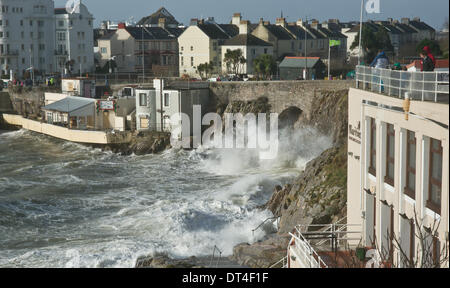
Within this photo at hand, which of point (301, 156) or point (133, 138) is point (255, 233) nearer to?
point (301, 156)

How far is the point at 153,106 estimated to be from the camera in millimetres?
49094

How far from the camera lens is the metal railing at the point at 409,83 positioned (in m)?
11.6

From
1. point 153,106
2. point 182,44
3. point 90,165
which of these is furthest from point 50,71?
point 90,165

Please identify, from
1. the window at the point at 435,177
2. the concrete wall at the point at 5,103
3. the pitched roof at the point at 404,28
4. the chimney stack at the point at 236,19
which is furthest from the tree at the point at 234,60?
the window at the point at 435,177

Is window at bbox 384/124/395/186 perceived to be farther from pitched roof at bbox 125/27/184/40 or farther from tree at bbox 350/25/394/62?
pitched roof at bbox 125/27/184/40

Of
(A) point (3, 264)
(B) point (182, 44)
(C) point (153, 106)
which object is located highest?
(B) point (182, 44)

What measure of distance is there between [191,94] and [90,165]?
32.8 ft

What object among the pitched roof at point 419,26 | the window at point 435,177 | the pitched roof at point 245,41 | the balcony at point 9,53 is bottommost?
the window at point 435,177

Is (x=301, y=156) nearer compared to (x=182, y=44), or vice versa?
(x=301, y=156)

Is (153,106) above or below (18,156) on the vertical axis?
above

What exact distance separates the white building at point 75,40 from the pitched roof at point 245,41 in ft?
65.6

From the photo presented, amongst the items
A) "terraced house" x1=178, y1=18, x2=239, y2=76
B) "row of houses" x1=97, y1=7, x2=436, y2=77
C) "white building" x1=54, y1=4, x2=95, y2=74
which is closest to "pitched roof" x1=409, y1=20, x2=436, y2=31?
"row of houses" x1=97, y1=7, x2=436, y2=77

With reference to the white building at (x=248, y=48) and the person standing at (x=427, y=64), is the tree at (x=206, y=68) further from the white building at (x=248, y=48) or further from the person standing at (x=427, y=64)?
the person standing at (x=427, y=64)

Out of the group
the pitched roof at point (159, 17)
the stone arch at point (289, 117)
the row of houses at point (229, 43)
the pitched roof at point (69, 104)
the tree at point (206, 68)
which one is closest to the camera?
the stone arch at point (289, 117)
